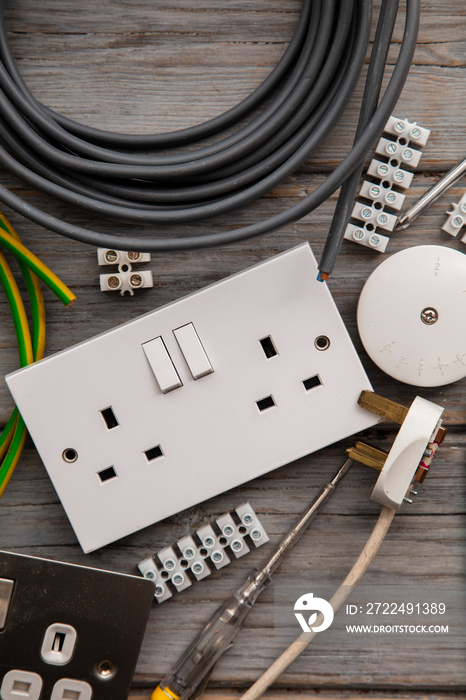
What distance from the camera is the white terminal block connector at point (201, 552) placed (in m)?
0.86

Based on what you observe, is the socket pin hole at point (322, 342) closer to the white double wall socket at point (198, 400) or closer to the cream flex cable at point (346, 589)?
the white double wall socket at point (198, 400)

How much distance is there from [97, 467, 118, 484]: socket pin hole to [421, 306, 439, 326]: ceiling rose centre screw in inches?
20.0

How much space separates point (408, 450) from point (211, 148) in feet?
1.69

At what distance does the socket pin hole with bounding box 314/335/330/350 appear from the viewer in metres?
0.84

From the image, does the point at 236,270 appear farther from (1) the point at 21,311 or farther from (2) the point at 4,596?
(2) the point at 4,596

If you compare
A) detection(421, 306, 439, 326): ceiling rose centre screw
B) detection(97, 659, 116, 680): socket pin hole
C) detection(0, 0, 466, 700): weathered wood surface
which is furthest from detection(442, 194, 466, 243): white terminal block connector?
detection(97, 659, 116, 680): socket pin hole

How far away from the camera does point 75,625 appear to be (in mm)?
771

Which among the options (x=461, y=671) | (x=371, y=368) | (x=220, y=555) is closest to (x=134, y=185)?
(x=371, y=368)

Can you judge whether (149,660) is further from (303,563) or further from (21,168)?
(21,168)

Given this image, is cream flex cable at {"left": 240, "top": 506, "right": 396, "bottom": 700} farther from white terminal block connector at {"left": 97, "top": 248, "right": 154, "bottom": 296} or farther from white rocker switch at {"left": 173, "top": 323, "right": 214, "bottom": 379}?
white terminal block connector at {"left": 97, "top": 248, "right": 154, "bottom": 296}

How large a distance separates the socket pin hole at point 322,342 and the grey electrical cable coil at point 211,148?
184mm

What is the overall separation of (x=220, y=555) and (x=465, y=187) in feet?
2.27

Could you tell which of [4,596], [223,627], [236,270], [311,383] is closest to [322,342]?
[311,383]

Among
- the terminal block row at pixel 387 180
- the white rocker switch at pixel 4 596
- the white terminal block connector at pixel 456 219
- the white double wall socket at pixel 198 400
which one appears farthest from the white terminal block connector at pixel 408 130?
the white rocker switch at pixel 4 596
